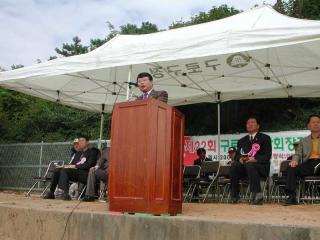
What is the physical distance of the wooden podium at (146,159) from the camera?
5.10 meters

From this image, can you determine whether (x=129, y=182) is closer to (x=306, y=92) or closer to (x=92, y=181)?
(x=92, y=181)

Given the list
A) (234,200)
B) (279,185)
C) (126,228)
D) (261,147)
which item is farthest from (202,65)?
(126,228)

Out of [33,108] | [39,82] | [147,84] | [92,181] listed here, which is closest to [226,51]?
[147,84]

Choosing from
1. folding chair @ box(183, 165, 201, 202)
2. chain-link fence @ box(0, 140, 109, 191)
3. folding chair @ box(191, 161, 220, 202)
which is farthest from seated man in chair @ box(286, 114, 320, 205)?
chain-link fence @ box(0, 140, 109, 191)

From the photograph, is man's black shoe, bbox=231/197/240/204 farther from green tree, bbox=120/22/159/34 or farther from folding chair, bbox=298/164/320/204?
green tree, bbox=120/22/159/34

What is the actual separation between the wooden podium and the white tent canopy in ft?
7.21

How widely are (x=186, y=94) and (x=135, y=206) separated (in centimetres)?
715

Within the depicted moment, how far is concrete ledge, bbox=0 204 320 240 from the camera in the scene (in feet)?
13.1

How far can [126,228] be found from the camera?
16.3 feet

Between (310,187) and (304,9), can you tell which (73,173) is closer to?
(310,187)

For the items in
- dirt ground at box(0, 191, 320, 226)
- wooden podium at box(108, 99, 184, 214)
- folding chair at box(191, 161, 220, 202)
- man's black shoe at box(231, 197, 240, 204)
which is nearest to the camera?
dirt ground at box(0, 191, 320, 226)

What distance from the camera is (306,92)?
35.2 feet

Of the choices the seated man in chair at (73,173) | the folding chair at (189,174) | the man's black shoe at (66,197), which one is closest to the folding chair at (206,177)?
the folding chair at (189,174)

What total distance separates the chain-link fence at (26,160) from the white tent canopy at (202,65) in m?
1.68
